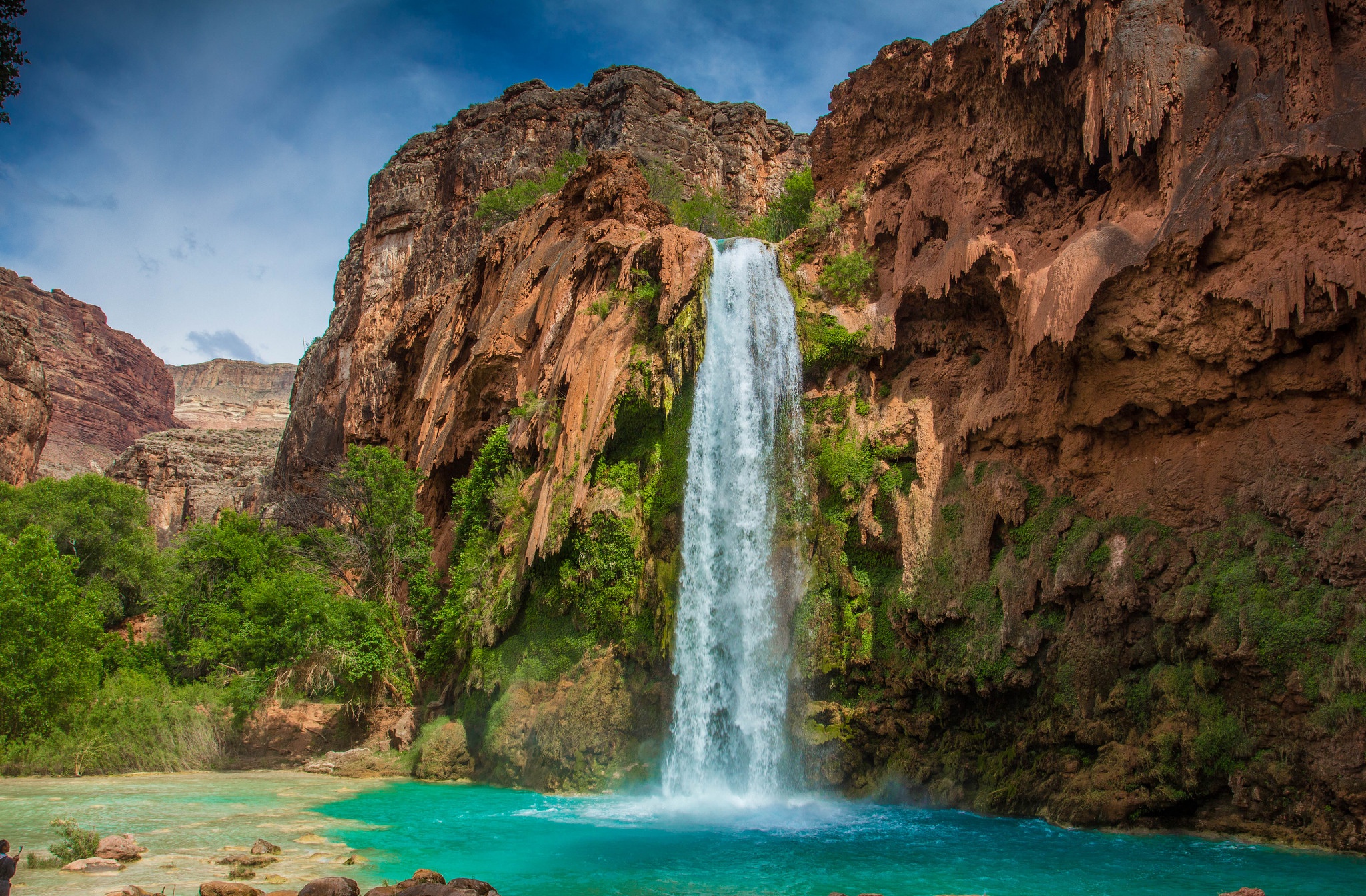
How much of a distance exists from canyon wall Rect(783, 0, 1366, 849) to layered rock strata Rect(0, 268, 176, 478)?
79562 millimetres

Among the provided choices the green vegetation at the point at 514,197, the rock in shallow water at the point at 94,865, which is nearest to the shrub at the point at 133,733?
the rock in shallow water at the point at 94,865

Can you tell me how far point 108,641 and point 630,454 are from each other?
59.2 feet

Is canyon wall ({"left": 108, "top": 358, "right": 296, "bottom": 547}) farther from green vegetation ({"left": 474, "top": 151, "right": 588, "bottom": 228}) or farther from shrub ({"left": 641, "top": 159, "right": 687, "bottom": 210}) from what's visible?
shrub ({"left": 641, "top": 159, "right": 687, "bottom": 210})

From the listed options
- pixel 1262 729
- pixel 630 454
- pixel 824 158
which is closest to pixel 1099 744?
pixel 1262 729

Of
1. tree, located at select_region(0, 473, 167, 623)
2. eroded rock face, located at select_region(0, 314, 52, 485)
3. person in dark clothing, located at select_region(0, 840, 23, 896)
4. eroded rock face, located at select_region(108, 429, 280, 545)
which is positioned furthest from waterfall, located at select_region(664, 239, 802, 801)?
eroded rock face, located at select_region(108, 429, 280, 545)

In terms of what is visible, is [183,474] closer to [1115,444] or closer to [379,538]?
[379,538]

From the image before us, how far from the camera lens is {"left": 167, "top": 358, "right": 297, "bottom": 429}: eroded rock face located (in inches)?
5305

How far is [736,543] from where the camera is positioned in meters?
20.5

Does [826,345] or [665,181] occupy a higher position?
[665,181]

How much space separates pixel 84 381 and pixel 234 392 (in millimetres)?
51602

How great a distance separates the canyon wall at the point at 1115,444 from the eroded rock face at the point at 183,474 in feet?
164

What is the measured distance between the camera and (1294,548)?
45.4 feet

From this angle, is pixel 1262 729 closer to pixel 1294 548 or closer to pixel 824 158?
pixel 1294 548

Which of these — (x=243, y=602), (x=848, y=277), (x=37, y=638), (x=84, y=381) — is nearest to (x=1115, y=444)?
(x=848, y=277)
